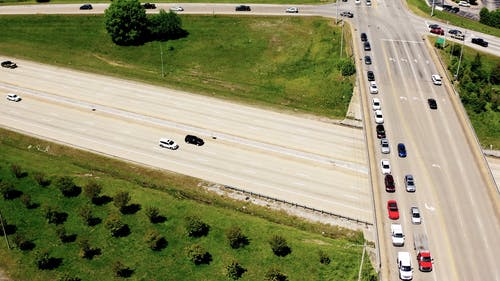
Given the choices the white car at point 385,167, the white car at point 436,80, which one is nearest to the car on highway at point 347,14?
the white car at point 436,80

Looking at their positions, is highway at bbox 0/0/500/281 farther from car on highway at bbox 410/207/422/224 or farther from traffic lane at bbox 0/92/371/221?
car on highway at bbox 410/207/422/224

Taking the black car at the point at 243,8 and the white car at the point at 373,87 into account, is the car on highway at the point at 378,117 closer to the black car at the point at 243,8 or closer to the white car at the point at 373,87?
the white car at the point at 373,87

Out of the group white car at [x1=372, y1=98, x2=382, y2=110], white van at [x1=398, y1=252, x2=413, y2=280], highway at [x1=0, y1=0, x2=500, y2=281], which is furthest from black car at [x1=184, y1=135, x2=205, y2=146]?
white van at [x1=398, y1=252, x2=413, y2=280]

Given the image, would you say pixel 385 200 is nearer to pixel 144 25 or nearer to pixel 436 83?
pixel 436 83

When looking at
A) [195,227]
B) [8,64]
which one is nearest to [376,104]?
[195,227]

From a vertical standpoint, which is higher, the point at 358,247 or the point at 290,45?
the point at 290,45

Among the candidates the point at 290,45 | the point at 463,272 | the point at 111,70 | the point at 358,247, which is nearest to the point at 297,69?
the point at 290,45

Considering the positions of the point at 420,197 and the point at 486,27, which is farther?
the point at 486,27
